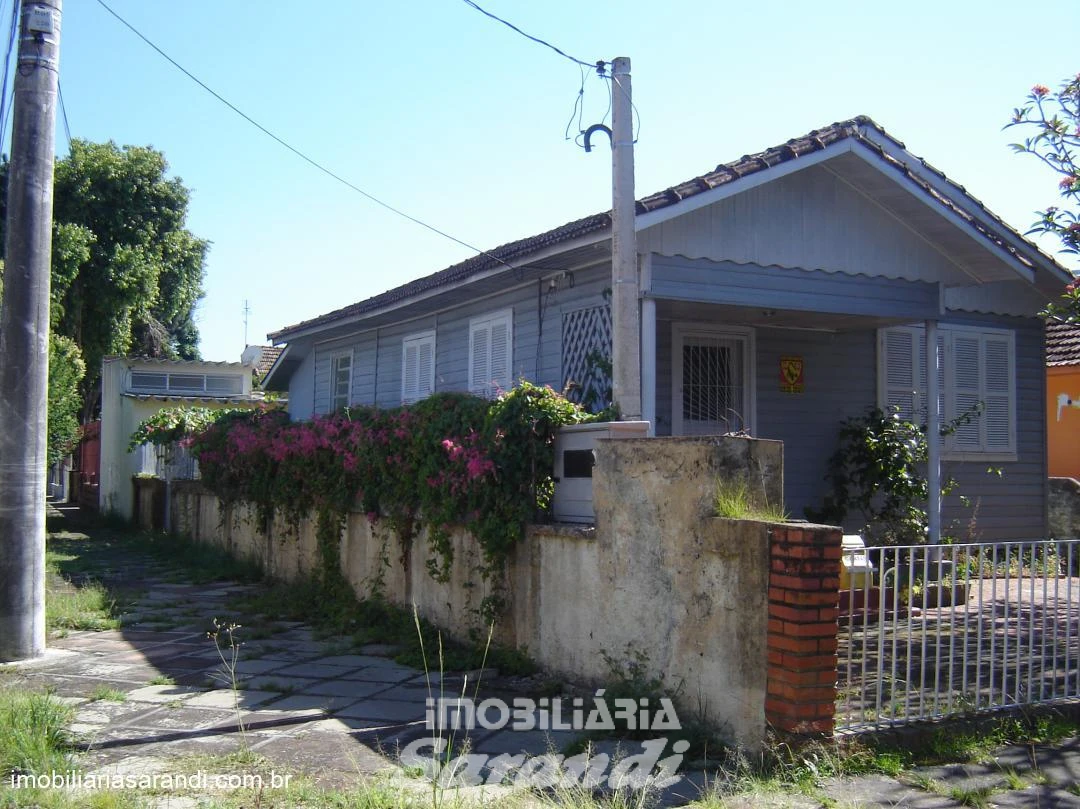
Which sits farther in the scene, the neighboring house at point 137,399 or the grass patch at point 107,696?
the neighboring house at point 137,399

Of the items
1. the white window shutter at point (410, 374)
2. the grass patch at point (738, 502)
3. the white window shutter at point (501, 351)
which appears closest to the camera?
the grass patch at point (738, 502)

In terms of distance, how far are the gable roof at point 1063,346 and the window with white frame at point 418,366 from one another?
9.57 m

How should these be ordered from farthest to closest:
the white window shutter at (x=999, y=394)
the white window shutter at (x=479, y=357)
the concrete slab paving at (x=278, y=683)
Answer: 1. the white window shutter at (x=999, y=394)
2. the white window shutter at (x=479, y=357)
3. the concrete slab paving at (x=278, y=683)

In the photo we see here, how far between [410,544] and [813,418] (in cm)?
526

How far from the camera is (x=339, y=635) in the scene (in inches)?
342

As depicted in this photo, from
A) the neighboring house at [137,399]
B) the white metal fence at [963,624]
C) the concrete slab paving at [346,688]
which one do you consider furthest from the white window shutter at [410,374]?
the neighboring house at [137,399]

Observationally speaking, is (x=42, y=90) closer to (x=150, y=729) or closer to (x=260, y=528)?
(x=150, y=729)

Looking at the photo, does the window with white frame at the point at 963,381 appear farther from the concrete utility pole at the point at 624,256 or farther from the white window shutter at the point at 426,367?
the white window shutter at the point at 426,367

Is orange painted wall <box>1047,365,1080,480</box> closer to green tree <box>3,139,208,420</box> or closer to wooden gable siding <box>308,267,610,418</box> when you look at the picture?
wooden gable siding <box>308,267,610,418</box>

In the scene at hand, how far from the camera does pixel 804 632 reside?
4.73 m

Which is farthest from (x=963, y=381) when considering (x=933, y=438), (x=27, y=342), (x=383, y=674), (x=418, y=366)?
(x=27, y=342)

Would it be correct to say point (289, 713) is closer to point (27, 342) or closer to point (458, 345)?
point (27, 342)

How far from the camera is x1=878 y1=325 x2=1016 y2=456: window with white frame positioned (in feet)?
39.6

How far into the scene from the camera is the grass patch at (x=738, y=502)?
210 inches
